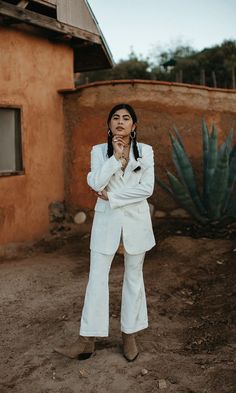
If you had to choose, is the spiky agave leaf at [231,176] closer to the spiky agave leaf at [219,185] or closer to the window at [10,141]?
the spiky agave leaf at [219,185]

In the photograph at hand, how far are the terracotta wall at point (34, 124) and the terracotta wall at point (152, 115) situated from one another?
29cm

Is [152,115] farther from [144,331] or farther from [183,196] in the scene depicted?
[144,331]

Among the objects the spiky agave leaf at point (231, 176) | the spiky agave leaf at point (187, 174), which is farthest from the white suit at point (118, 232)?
the spiky agave leaf at point (231, 176)

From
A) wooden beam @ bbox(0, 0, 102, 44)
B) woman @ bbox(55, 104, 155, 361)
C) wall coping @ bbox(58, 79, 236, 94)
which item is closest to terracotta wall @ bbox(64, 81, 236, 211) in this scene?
wall coping @ bbox(58, 79, 236, 94)

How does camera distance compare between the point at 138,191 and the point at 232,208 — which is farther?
the point at 232,208

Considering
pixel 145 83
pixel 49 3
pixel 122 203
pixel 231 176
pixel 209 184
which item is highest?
pixel 49 3

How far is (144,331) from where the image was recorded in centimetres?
346

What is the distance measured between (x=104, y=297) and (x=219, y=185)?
10.2ft

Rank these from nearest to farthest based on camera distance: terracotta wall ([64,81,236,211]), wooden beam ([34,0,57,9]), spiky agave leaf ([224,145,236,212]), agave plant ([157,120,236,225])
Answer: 1. agave plant ([157,120,236,225])
2. spiky agave leaf ([224,145,236,212])
3. wooden beam ([34,0,57,9])
4. terracotta wall ([64,81,236,211])

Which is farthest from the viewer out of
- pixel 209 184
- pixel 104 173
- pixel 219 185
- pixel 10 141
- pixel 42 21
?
pixel 10 141

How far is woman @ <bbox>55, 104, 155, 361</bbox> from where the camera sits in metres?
2.79

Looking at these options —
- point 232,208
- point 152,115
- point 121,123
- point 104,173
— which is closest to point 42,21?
point 152,115

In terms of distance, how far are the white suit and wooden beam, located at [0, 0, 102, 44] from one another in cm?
344

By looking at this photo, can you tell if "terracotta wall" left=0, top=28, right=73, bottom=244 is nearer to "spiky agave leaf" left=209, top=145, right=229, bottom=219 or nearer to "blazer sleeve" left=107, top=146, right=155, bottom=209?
"spiky agave leaf" left=209, top=145, right=229, bottom=219
